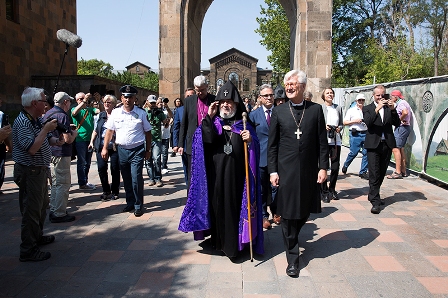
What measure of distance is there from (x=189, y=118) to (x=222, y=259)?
2.29m

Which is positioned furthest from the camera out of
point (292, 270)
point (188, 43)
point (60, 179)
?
point (188, 43)

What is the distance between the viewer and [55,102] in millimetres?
5801

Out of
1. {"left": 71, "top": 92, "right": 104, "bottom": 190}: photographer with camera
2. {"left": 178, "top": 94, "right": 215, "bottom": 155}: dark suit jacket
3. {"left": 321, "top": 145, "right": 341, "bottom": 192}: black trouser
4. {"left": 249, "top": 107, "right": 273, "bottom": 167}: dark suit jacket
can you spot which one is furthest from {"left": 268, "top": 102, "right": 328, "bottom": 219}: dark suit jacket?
{"left": 71, "top": 92, "right": 104, "bottom": 190}: photographer with camera

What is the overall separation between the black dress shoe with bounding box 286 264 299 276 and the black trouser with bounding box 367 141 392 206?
2.83 metres

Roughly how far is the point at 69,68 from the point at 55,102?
16.4 metres

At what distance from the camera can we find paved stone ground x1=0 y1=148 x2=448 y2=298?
355cm

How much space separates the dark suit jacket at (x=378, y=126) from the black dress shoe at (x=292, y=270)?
9.82 feet

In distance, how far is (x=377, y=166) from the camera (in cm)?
615

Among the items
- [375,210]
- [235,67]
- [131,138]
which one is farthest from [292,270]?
[235,67]

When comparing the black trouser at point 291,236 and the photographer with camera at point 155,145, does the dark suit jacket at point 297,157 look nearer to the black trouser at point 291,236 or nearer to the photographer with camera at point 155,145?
the black trouser at point 291,236

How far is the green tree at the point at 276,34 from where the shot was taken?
1630 inches

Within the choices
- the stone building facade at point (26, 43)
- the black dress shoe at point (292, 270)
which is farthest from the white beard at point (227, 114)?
the stone building facade at point (26, 43)

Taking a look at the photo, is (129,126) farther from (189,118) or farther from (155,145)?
(155,145)

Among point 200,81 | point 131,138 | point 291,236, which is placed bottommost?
point 291,236
